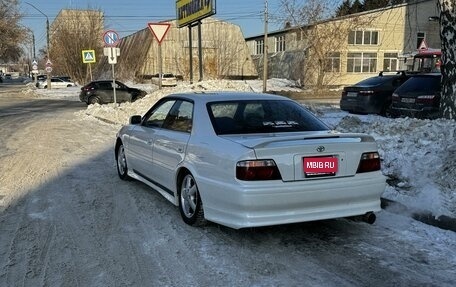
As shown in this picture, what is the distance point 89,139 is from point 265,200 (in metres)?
9.51

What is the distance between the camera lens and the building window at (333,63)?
1658 inches

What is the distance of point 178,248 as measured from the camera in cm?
476

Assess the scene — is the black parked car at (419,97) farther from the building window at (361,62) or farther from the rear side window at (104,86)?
the building window at (361,62)

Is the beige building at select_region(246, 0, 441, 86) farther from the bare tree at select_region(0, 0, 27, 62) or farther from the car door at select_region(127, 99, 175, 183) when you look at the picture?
the car door at select_region(127, 99, 175, 183)

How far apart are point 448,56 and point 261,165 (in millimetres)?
6053

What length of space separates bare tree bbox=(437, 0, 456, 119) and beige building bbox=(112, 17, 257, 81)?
45.6 metres

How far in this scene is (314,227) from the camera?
541 centimetres

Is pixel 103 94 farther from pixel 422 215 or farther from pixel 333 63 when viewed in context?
pixel 422 215

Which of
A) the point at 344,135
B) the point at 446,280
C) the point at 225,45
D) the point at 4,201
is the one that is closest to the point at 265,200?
the point at 344,135

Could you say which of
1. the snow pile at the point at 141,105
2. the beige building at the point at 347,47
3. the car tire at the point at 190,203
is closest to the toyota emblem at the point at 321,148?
the car tire at the point at 190,203

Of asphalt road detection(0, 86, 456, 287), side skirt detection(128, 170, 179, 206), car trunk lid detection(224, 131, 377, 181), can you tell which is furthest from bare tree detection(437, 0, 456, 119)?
side skirt detection(128, 170, 179, 206)

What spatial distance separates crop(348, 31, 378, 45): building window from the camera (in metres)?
47.3

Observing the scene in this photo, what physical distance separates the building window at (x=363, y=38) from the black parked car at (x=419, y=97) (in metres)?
34.6

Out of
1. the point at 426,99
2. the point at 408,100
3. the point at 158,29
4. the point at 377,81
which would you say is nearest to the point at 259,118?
the point at 426,99
